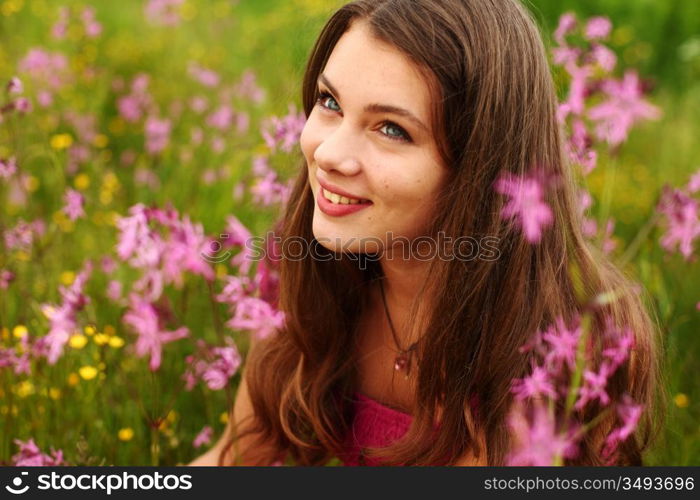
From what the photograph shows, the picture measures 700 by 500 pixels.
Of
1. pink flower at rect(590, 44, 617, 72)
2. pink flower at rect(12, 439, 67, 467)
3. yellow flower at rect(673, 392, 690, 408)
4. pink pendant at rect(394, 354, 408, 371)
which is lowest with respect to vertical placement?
pink flower at rect(12, 439, 67, 467)

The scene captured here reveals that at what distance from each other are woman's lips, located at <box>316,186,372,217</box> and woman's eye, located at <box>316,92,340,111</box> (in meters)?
0.17

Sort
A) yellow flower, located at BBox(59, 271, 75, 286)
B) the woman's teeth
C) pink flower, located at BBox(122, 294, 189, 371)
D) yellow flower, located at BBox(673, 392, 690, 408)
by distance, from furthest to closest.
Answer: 1. yellow flower, located at BBox(59, 271, 75, 286)
2. yellow flower, located at BBox(673, 392, 690, 408)
3. the woman's teeth
4. pink flower, located at BBox(122, 294, 189, 371)

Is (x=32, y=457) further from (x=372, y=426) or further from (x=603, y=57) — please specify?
(x=603, y=57)

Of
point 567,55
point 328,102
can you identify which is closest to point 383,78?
point 328,102

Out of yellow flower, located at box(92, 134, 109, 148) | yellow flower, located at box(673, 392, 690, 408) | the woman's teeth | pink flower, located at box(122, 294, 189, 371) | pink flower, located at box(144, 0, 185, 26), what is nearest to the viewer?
pink flower, located at box(122, 294, 189, 371)

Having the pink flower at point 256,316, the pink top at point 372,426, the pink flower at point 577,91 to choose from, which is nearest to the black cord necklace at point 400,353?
the pink top at point 372,426

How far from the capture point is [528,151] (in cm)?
159

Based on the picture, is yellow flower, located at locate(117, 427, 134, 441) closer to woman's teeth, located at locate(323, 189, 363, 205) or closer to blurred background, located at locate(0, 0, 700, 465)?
blurred background, located at locate(0, 0, 700, 465)

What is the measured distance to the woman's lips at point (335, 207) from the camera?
1.57m

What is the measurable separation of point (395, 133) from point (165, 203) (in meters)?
0.79

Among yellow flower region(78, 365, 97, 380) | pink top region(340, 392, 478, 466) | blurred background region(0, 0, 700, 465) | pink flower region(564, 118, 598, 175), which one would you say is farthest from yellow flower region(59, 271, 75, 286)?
pink flower region(564, 118, 598, 175)

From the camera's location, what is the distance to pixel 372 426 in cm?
197

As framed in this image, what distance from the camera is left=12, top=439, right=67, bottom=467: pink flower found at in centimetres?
171

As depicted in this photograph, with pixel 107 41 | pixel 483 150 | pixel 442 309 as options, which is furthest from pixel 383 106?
pixel 107 41
